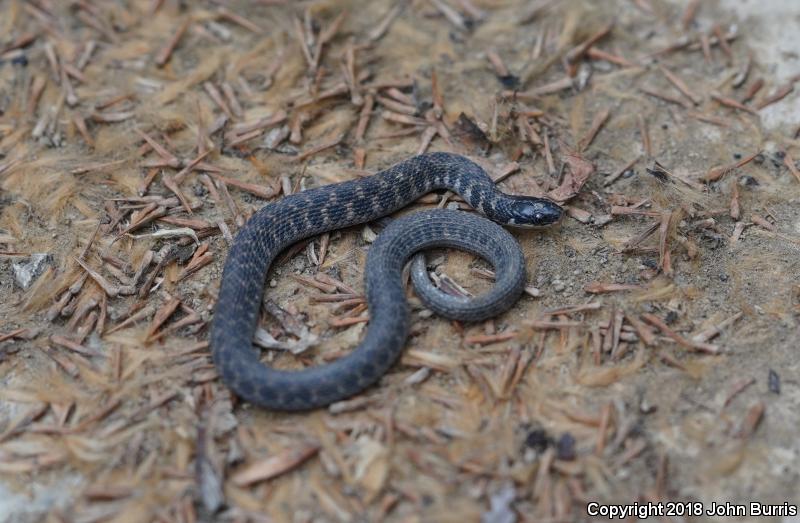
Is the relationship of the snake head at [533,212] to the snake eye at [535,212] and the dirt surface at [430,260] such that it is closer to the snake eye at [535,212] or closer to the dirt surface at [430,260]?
the snake eye at [535,212]

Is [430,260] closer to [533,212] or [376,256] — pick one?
[376,256]

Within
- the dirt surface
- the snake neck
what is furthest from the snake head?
the dirt surface

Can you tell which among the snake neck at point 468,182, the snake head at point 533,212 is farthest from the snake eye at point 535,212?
the snake neck at point 468,182

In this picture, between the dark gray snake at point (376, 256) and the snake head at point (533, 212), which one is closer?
the dark gray snake at point (376, 256)

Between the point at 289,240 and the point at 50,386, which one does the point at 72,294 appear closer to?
the point at 50,386

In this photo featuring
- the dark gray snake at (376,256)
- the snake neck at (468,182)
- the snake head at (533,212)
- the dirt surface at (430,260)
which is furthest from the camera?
the snake neck at (468,182)

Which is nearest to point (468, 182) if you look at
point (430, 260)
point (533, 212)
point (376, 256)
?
point (533, 212)
